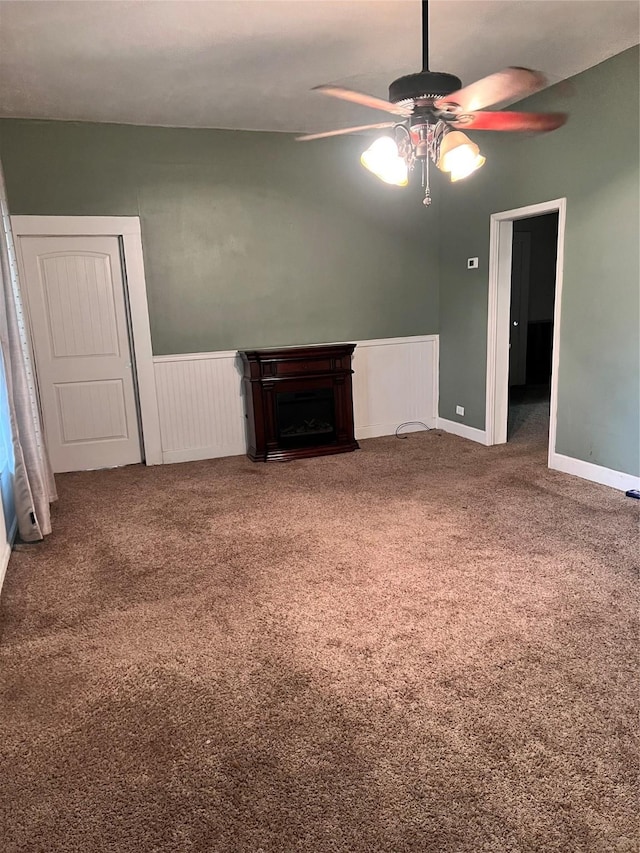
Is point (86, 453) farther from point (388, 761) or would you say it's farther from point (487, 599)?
point (388, 761)

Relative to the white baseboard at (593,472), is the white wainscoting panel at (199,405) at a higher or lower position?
higher

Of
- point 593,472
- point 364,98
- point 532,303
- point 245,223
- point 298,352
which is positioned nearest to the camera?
point 364,98

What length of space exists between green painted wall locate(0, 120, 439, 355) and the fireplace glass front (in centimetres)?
57

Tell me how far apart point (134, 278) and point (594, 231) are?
3.50 m

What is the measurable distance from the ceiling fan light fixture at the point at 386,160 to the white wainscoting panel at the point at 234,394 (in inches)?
112

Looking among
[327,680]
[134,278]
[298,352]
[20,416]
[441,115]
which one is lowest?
[327,680]

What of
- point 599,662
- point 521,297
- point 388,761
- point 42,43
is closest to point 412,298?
point 521,297

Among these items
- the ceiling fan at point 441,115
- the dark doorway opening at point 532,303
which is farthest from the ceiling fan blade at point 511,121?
the dark doorway opening at point 532,303

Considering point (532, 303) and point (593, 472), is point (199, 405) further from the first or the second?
point (532, 303)

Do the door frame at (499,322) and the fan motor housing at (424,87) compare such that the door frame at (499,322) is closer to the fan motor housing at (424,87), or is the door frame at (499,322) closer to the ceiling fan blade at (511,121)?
the ceiling fan blade at (511,121)

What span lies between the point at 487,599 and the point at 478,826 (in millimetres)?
1221

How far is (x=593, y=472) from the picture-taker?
4.29 m

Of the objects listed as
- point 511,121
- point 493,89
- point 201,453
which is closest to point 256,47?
point 511,121

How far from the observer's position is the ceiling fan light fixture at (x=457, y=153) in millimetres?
2447
